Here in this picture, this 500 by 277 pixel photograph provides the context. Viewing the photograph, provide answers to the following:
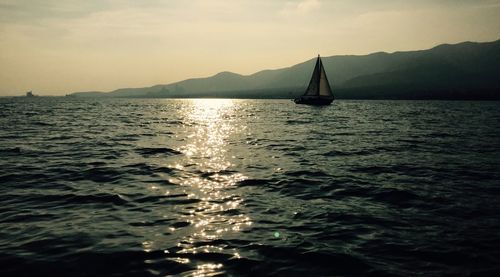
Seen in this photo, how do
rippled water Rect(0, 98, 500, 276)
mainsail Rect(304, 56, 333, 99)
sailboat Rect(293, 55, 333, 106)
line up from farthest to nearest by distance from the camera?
sailboat Rect(293, 55, 333, 106), mainsail Rect(304, 56, 333, 99), rippled water Rect(0, 98, 500, 276)

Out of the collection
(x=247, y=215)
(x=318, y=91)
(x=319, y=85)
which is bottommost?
(x=247, y=215)

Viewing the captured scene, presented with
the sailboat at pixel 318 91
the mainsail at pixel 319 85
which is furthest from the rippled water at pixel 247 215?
the sailboat at pixel 318 91

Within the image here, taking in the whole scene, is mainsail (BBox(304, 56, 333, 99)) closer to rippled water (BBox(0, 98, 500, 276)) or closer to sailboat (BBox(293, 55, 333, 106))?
sailboat (BBox(293, 55, 333, 106))

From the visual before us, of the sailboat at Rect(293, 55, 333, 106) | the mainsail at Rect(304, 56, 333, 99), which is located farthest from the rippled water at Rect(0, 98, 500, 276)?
the sailboat at Rect(293, 55, 333, 106)

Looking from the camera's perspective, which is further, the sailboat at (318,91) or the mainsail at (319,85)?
the sailboat at (318,91)

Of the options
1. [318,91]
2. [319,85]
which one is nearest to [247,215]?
[319,85]

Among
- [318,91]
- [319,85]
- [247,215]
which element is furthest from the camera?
[318,91]

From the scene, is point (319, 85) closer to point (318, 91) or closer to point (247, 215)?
point (318, 91)

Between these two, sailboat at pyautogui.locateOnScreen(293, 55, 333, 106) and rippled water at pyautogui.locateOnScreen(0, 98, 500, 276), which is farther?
sailboat at pyautogui.locateOnScreen(293, 55, 333, 106)

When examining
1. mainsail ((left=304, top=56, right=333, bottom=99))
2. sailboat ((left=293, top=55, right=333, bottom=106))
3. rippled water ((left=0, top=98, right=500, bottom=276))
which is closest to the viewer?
rippled water ((left=0, top=98, right=500, bottom=276))

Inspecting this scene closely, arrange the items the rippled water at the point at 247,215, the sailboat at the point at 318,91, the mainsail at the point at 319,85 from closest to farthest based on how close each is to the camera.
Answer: the rippled water at the point at 247,215, the mainsail at the point at 319,85, the sailboat at the point at 318,91

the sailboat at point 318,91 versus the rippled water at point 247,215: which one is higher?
the sailboat at point 318,91

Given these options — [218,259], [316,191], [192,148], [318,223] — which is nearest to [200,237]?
[218,259]

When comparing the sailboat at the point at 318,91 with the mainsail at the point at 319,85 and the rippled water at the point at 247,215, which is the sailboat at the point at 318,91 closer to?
the mainsail at the point at 319,85
